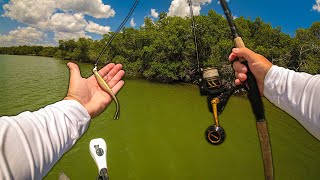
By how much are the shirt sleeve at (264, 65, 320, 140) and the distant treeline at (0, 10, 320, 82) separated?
23.3 metres

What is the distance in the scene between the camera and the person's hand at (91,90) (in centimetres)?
173

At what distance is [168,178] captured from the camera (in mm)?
9531

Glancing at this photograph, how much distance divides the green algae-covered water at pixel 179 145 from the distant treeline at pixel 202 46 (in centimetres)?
744

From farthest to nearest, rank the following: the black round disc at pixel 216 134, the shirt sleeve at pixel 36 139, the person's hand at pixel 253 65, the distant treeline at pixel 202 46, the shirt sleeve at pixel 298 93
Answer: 1. the distant treeline at pixel 202 46
2. the black round disc at pixel 216 134
3. the person's hand at pixel 253 65
4. the shirt sleeve at pixel 298 93
5. the shirt sleeve at pixel 36 139

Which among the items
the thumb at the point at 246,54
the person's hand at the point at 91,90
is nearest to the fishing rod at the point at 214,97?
the thumb at the point at 246,54

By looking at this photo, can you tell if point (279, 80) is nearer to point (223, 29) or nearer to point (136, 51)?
point (223, 29)

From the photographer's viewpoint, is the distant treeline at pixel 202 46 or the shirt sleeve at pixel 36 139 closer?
the shirt sleeve at pixel 36 139

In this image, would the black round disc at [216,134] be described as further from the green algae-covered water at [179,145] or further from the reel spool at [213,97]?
the green algae-covered water at [179,145]

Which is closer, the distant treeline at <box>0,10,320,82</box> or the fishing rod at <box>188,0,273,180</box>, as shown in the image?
the fishing rod at <box>188,0,273,180</box>

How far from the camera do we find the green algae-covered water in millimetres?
9953

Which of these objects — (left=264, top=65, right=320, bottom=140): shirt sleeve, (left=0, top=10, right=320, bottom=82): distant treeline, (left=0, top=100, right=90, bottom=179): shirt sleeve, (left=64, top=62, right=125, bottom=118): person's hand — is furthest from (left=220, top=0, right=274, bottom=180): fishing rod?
(left=0, top=10, right=320, bottom=82): distant treeline

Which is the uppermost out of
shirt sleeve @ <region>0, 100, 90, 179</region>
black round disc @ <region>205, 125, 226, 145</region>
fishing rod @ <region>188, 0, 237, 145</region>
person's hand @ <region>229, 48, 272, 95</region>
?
person's hand @ <region>229, 48, 272, 95</region>

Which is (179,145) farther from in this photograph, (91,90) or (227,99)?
(91,90)

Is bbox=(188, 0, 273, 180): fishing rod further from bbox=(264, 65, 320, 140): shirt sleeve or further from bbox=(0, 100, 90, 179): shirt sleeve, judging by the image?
bbox=(0, 100, 90, 179): shirt sleeve
